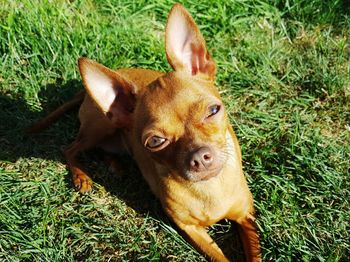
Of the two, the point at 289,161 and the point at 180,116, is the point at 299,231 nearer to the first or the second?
the point at 289,161

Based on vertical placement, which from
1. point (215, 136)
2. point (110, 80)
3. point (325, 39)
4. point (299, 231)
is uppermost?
point (110, 80)

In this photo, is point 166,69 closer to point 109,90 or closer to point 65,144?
point 65,144

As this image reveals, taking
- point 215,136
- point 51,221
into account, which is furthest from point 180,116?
point 51,221

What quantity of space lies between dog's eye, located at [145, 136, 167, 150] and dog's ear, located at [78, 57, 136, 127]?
15.4 inches

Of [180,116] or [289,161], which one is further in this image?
[289,161]

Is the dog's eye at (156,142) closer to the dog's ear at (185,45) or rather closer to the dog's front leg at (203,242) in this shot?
the dog's ear at (185,45)

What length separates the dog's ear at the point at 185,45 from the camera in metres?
3.60

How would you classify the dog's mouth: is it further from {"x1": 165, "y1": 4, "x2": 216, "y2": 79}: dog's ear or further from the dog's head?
{"x1": 165, "y1": 4, "x2": 216, "y2": 79}: dog's ear

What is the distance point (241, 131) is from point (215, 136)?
1314 millimetres

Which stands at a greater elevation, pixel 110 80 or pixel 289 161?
pixel 110 80

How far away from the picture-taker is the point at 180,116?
3486 millimetres

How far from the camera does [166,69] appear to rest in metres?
5.34

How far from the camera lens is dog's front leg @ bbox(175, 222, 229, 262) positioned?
13.0 feet

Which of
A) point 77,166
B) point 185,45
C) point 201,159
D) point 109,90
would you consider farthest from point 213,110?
point 77,166
